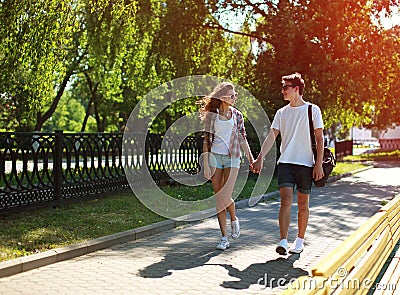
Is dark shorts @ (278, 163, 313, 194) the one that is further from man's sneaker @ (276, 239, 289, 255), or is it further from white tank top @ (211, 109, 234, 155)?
white tank top @ (211, 109, 234, 155)

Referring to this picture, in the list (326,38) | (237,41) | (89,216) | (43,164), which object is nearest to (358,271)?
(89,216)

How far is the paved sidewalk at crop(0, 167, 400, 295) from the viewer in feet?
20.2

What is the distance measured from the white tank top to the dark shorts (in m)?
0.86

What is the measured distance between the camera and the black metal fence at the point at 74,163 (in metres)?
10.4

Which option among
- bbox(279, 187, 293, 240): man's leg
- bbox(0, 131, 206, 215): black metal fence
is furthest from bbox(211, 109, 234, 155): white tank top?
bbox(0, 131, 206, 215): black metal fence

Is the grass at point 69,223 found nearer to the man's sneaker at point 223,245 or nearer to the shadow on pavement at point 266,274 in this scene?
the man's sneaker at point 223,245

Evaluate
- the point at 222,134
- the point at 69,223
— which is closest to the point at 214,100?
the point at 222,134

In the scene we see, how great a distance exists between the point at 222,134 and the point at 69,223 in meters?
3.29

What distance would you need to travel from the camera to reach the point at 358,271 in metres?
4.74

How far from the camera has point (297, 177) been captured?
753 cm

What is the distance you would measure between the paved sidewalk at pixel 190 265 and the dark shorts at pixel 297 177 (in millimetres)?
875

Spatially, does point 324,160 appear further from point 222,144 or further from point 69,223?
point 69,223

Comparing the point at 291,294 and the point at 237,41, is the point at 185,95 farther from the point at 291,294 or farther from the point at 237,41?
the point at 291,294

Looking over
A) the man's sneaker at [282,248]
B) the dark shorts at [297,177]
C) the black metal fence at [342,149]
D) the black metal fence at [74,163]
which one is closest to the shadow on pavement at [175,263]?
the man's sneaker at [282,248]
